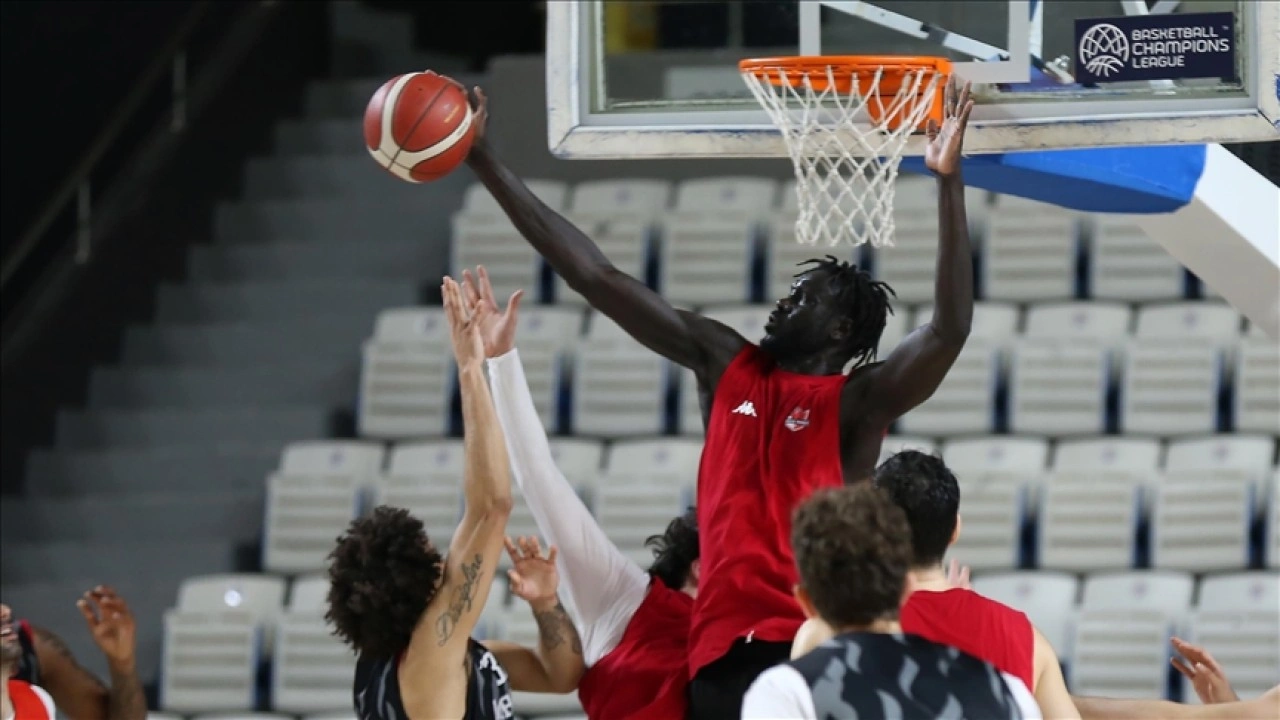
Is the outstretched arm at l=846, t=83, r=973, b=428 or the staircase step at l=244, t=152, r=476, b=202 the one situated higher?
the staircase step at l=244, t=152, r=476, b=202

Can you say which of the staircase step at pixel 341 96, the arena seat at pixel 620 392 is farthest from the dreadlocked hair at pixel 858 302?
the staircase step at pixel 341 96

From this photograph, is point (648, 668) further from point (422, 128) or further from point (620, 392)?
point (620, 392)

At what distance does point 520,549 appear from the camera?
14.5 ft

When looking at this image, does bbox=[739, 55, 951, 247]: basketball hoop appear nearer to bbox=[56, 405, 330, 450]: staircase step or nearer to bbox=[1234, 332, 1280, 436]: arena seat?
bbox=[1234, 332, 1280, 436]: arena seat

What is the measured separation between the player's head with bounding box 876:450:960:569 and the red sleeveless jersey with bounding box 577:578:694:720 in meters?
0.71

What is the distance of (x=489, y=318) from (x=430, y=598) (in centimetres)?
60

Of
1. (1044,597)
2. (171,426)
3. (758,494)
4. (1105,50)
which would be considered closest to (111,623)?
(758,494)

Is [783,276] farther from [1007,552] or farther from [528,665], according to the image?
[528,665]

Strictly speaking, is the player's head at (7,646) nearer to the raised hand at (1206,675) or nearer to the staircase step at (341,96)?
the raised hand at (1206,675)

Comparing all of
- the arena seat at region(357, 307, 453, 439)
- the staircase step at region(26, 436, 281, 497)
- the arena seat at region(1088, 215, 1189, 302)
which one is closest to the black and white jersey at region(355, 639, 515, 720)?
the arena seat at region(357, 307, 453, 439)

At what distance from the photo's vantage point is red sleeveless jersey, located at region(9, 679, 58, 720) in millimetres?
4664

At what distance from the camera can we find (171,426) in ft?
31.1

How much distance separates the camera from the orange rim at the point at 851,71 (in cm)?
452

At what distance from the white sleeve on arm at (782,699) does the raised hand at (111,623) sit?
2.62m
